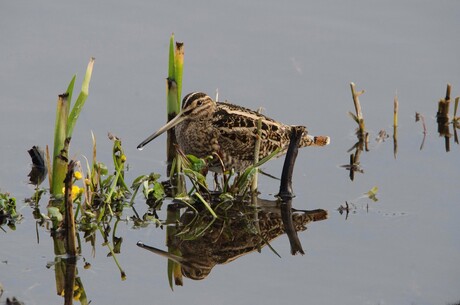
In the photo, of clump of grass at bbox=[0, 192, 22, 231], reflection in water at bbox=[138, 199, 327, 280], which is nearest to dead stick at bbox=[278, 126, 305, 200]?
reflection in water at bbox=[138, 199, 327, 280]

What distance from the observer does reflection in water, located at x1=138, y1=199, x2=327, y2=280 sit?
288 inches

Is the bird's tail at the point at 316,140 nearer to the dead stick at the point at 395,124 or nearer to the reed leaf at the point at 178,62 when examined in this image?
the dead stick at the point at 395,124

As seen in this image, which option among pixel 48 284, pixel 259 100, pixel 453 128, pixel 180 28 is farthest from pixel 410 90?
pixel 48 284

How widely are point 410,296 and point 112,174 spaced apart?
2537 mm

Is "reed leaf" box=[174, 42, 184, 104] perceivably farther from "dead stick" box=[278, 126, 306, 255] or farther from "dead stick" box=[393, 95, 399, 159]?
"dead stick" box=[393, 95, 399, 159]

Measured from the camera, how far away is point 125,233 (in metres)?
7.68

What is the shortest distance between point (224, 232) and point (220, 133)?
46.2 inches

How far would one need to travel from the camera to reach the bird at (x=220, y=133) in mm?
8680

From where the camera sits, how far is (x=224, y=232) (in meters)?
7.79

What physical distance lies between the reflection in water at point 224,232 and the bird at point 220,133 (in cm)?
46

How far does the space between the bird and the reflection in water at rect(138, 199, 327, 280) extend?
0.46m

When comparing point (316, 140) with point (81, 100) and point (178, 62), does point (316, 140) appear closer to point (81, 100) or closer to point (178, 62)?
point (178, 62)

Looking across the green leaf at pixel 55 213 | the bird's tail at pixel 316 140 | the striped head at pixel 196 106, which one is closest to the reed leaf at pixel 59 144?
the green leaf at pixel 55 213

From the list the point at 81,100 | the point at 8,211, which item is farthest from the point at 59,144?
the point at 8,211
